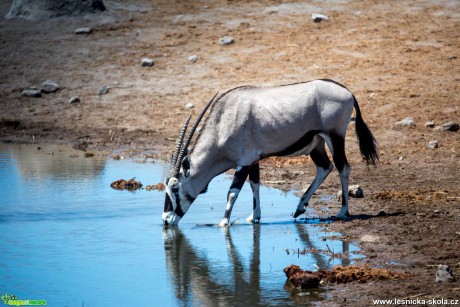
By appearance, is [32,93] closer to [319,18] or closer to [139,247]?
[319,18]

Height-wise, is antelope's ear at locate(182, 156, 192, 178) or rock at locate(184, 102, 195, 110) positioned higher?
antelope's ear at locate(182, 156, 192, 178)

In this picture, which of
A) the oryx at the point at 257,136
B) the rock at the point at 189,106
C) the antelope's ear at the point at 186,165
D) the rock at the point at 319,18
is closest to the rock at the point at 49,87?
the rock at the point at 189,106

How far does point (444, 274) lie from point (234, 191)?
3.70 m

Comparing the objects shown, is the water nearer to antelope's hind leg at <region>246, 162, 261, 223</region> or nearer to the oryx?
antelope's hind leg at <region>246, 162, 261, 223</region>

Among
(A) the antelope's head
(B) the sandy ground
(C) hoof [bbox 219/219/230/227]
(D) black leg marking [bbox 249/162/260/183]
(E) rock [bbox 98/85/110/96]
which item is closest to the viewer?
(C) hoof [bbox 219/219/230/227]

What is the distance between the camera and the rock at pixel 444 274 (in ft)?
24.7

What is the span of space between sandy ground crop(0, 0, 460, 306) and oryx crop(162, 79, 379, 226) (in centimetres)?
105

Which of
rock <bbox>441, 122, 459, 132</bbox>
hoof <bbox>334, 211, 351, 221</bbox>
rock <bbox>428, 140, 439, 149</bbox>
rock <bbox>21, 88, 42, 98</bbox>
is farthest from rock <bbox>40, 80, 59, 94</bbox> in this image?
hoof <bbox>334, 211, 351, 221</bbox>

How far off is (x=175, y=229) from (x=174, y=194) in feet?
1.46

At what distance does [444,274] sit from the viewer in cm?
754

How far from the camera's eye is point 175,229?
1062cm

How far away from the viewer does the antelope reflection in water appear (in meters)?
7.64

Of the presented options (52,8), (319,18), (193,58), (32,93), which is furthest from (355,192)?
(52,8)

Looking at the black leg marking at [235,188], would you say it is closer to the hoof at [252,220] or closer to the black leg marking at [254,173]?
the black leg marking at [254,173]
